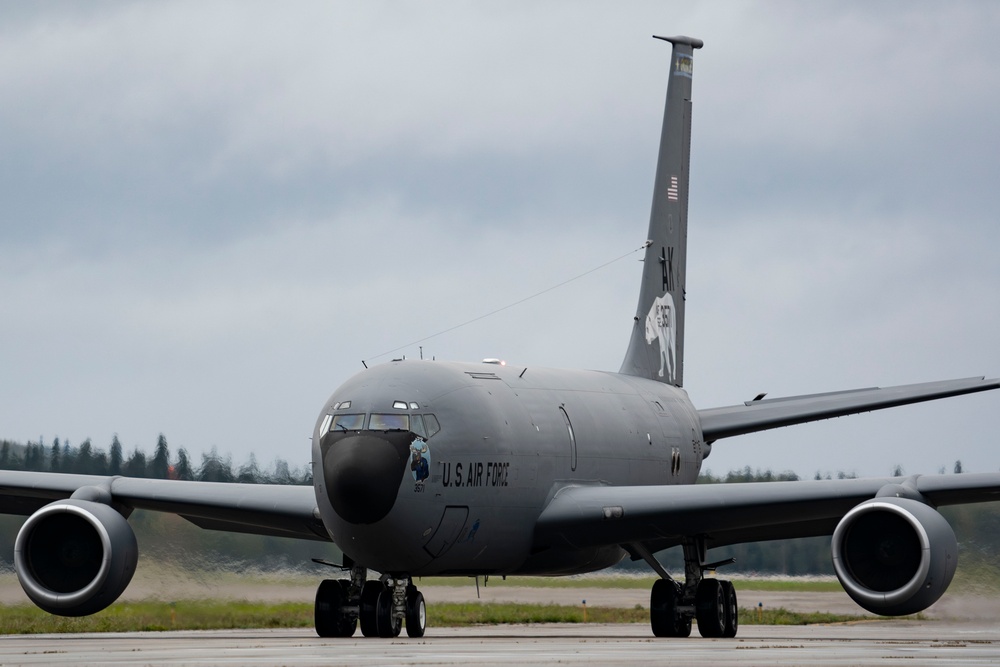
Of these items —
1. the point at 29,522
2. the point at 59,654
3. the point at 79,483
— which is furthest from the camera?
the point at 79,483

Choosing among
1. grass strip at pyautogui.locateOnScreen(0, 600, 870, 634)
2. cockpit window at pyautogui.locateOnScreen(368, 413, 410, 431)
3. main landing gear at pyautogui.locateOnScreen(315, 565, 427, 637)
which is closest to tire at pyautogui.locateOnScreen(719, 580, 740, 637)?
main landing gear at pyautogui.locateOnScreen(315, 565, 427, 637)

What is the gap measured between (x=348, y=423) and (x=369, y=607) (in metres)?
2.72

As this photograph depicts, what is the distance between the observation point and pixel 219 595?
82.4 ft

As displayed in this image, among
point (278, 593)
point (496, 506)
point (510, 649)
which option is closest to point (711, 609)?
point (496, 506)

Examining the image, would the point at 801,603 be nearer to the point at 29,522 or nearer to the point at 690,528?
the point at 690,528

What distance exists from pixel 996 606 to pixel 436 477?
33.7 ft

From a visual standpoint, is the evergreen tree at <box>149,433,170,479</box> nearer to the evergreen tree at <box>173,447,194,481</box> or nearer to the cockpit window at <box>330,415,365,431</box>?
the evergreen tree at <box>173,447,194,481</box>

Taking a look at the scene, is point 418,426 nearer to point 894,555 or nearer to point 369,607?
point 369,607

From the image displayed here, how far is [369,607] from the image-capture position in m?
20.3

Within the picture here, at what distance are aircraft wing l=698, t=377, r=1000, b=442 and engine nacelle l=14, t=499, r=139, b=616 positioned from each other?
9.94 meters

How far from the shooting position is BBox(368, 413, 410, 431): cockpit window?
18.7 metres

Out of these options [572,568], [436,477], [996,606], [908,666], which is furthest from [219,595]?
[908,666]

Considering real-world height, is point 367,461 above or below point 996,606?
above

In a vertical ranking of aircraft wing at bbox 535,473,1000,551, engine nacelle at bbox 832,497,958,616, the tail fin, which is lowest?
engine nacelle at bbox 832,497,958,616
